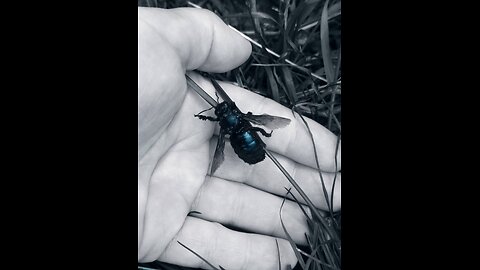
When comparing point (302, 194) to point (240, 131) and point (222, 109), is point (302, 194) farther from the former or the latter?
point (222, 109)

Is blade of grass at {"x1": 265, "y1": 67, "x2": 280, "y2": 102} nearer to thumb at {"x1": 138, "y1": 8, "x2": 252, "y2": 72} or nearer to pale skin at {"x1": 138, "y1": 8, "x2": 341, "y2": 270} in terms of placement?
pale skin at {"x1": 138, "y1": 8, "x2": 341, "y2": 270}

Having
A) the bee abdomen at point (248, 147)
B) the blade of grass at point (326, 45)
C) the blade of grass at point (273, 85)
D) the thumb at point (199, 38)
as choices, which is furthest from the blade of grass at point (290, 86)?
the bee abdomen at point (248, 147)

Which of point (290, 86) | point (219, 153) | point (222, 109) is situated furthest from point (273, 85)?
point (219, 153)

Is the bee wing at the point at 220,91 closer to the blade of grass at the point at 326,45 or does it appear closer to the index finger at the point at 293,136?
Result: the index finger at the point at 293,136
